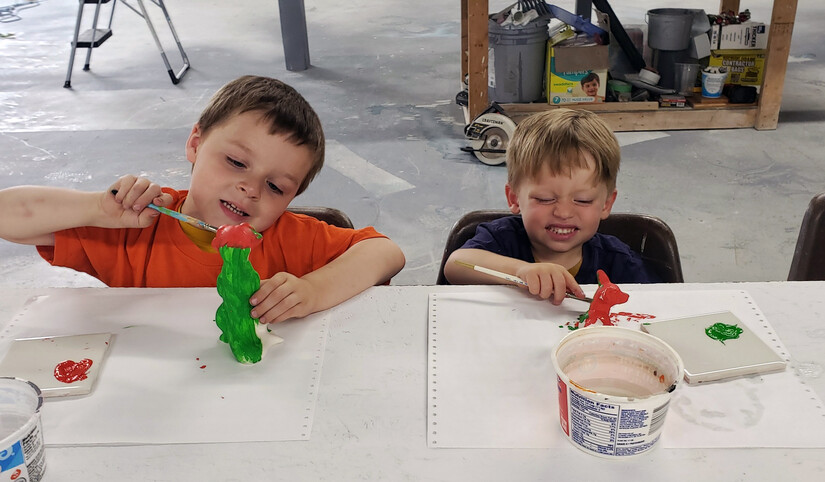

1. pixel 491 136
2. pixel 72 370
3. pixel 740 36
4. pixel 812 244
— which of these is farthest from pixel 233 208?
pixel 740 36

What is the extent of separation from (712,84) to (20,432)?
144 inches

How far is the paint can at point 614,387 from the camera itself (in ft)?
2.61

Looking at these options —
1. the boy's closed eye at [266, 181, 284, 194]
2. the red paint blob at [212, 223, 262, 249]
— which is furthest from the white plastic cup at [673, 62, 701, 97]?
the red paint blob at [212, 223, 262, 249]

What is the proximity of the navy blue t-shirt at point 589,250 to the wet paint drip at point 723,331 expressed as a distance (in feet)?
1.19

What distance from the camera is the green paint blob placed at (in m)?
1.01

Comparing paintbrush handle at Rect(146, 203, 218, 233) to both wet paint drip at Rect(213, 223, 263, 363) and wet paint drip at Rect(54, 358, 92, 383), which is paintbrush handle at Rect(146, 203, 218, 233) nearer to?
wet paint drip at Rect(213, 223, 263, 363)

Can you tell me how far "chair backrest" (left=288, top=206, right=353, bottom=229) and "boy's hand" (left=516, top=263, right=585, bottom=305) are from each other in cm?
49

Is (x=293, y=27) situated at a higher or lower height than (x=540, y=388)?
lower

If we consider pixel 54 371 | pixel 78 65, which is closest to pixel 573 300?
pixel 54 371

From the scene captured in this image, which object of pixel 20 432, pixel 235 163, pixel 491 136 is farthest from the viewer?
pixel 491 136

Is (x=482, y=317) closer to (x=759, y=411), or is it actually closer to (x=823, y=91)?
(x=759, y=411)

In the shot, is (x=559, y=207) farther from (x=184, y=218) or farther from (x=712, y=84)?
(x=712, y=84)

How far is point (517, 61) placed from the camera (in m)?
3.64

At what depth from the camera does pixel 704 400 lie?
918 millimetres
